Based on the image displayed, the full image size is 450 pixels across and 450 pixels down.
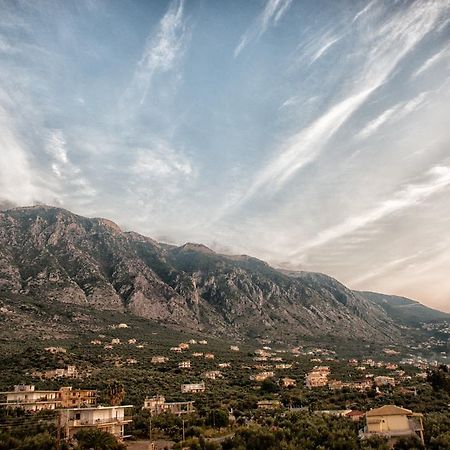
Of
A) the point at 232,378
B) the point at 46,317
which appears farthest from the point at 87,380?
the point at 46,317

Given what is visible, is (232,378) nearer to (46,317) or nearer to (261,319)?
(46,317)

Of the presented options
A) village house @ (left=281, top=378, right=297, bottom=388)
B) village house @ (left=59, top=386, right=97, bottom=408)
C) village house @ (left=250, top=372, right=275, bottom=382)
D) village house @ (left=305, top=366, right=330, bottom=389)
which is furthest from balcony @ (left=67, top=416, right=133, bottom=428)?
village house @ (left=250, top=372, right=275, bottom=382)

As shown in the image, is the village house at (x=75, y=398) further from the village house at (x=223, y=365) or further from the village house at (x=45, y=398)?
the village house at (x=223, y=365)

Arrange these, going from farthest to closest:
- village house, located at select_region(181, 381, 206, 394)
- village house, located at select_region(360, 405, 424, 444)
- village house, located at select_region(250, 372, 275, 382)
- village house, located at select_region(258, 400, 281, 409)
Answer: village house, located at select_region(250, 372, 275, 382), village house, located at select_region(181, 381, 206, 394), village house, located at select_region(258, 400, 281, 409), village house, located at select_region(360, 405, 424, 444)

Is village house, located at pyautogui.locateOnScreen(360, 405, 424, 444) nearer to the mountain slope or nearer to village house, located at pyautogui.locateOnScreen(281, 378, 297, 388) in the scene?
village house, located at pyautogui.locateOnScreen(281, 378, 297, 388)

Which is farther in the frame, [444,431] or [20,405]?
[20,405]

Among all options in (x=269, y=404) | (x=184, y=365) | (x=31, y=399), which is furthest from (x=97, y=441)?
(x=184, y=365)
